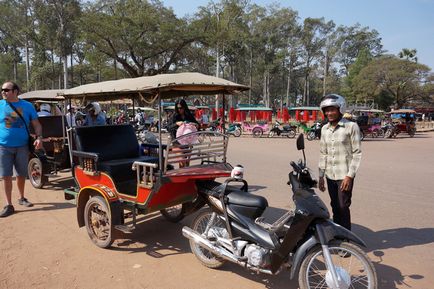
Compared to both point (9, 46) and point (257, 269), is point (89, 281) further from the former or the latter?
point (9, 46)

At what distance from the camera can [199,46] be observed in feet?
137

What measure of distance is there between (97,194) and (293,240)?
282cm

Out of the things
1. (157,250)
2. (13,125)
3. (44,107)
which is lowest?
(157,250)

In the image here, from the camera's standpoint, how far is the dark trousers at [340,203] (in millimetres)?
3852

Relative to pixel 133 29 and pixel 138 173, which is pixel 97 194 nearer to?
pixel 138 173

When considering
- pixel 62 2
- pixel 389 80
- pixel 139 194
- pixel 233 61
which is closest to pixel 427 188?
pixel 139 194

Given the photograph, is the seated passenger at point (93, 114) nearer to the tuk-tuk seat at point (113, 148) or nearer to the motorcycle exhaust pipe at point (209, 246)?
the tuk-tuk seat at point (113, 148)

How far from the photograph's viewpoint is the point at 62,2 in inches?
1446

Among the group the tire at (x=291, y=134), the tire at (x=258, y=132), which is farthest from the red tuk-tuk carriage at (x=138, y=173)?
the tire at (x=258, y=132)

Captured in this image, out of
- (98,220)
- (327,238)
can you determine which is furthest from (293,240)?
(98,220)

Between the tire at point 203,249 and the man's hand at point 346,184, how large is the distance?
1.41 metres

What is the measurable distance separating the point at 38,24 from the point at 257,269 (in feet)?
151

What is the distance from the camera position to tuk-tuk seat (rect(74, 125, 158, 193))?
5156 mm

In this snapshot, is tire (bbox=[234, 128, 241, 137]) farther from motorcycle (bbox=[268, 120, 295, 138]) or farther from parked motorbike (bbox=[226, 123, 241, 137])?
motorcycle (bbox=[268, 120, 295, 138])
